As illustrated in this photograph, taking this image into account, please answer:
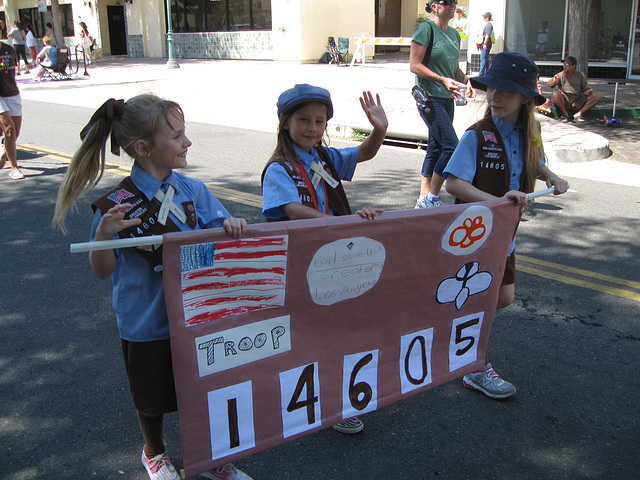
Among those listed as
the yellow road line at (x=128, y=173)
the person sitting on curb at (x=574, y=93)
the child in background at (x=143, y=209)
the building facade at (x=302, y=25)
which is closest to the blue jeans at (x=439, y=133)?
the yellow road line at (x=128, y=173)

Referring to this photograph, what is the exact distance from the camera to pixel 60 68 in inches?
916

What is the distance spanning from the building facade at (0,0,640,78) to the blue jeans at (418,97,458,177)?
13.3m

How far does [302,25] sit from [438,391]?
24.2 m

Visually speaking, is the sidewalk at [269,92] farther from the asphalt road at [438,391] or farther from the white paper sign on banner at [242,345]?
the white paper sign on banner at [242,345]

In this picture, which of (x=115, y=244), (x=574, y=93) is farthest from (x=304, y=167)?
(x=574, y=93)

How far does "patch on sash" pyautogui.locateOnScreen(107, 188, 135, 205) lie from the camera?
2279mm

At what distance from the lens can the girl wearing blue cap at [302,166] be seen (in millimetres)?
2748

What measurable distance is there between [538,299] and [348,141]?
6984mm

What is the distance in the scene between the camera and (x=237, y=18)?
96.8 ft

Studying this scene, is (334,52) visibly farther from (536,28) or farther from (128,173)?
(128,173)

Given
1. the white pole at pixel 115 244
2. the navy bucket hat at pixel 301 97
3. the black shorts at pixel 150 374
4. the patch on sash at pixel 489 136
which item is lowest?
the black shorts at pixel 150 374

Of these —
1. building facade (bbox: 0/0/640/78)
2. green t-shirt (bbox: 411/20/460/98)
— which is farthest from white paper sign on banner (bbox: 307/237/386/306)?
building facade (bbox: 0/0/640/78)

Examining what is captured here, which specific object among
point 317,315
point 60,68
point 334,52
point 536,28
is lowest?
point 317,315

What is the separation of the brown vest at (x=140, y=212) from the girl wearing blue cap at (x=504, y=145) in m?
1.39
